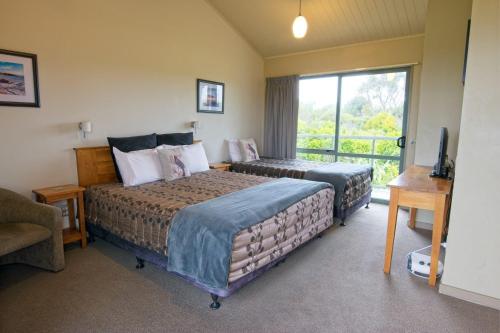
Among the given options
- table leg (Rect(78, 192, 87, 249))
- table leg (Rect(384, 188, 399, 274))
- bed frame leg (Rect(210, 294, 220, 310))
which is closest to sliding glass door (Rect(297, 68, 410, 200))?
table leg (Rect(384, 188, 399, 274))

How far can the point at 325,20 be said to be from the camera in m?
4.45

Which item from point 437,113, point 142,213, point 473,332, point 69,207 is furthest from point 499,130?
point 69,207

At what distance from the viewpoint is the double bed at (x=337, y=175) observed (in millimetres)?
3744

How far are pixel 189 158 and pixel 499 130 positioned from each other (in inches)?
123

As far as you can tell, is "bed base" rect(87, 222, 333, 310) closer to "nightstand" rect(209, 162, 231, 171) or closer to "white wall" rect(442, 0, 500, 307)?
"white wall" rect(442, 0, 500, 307)

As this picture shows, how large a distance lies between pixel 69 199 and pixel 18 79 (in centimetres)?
124

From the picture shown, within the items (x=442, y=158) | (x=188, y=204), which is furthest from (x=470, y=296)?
(x=188, y=204)

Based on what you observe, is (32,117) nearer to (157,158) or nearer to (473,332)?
(157,158)

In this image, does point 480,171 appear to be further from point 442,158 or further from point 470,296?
point 470,296

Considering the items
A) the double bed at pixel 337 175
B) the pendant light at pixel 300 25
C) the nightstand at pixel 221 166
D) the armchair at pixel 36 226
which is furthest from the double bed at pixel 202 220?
the pendant light at pixel 300 25

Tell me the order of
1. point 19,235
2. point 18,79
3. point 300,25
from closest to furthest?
1. point 19,235
2. point 18,79
3. point 300,25

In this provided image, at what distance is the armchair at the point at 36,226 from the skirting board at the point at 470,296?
10.2 feet

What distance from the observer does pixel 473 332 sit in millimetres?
1894

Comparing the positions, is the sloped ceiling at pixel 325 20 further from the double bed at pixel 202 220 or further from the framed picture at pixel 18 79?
the framed picture at pixel 18 79
